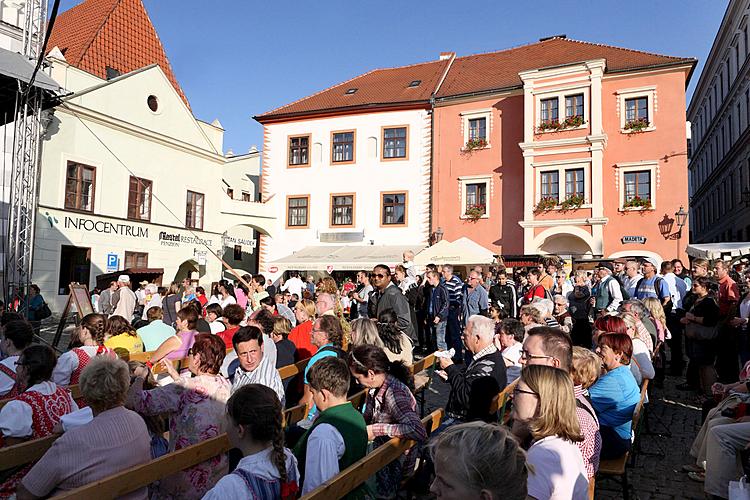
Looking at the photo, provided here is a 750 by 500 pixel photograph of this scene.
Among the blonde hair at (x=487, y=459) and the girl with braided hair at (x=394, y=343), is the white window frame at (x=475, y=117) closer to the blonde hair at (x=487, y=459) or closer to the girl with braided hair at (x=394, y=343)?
the girl with braided hair at (x=394, y=343)

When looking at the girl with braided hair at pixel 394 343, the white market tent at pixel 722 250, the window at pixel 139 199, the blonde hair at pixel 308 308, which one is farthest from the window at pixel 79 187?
the white market tent at pixel 722 250

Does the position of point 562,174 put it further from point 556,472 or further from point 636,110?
point 556,472

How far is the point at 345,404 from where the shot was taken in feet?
11.4

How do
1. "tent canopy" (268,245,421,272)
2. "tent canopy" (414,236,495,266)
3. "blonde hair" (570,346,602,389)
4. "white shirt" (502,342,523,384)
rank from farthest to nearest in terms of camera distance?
"tent canopy" (268,245,421,272)
"tent canopy" (414,236,495,266)
"white shirt" (502,342,523,384)
"blonde hair" (570,346,602,389)

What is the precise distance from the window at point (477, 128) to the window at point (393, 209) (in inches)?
169

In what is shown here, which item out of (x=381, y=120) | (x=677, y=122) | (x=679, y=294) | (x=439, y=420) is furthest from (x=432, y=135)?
(x=439, y=420)

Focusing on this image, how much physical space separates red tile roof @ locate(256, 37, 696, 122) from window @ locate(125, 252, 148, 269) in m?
9.99

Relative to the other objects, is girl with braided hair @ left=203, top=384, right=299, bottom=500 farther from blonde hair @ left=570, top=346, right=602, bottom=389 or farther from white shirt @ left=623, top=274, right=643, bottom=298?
white shirt @ left=623, top=274, right=643, bottom=298

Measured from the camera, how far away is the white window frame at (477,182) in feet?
84.1

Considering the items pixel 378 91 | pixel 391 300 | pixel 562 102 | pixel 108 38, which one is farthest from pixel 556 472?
pixel 108 38

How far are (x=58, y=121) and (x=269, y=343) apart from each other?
1965cm

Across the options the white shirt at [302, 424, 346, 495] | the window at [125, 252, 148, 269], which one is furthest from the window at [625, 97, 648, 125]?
the white shirt at [302, 424, 346, 495]

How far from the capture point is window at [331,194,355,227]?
28016mm

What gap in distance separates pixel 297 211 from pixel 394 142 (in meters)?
6.11
